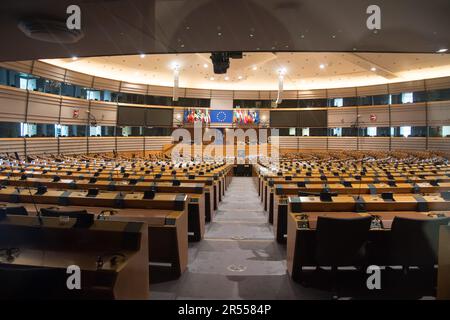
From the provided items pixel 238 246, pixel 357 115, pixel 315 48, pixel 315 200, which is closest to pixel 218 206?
pixel 238 246

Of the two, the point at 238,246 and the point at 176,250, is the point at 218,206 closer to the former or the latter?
the point at 238,246

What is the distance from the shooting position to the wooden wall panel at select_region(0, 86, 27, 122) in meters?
15.3

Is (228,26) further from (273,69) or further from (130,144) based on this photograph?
(130,144)

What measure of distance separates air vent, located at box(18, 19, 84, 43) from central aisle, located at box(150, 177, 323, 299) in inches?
174

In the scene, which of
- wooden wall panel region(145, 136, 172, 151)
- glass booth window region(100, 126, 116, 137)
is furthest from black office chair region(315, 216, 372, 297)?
A: wooden wall panel region(145, 136, 172, 151)

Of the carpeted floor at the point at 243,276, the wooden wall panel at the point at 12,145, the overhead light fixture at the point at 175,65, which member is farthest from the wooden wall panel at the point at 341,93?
the wooden wall panel at the point at 12,145

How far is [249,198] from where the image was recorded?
9797 millimetres

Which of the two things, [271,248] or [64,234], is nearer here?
[64,234]

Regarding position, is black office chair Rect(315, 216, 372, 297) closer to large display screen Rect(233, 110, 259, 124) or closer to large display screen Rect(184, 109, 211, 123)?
large display screen Rect(184, 109, 211, 123)

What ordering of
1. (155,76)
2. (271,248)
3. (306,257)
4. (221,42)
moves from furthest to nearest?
(155,76)
(221,42)
(271,248)
(306,257)

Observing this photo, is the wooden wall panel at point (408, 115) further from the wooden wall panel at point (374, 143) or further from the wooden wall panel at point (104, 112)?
the wooden wall panel at point (104, 112)

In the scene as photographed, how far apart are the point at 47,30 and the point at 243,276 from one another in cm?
525

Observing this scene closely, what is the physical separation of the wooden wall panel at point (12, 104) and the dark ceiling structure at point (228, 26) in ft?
39.4

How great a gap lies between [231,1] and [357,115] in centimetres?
2524
